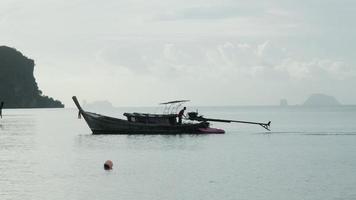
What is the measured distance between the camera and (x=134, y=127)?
89.5 metres

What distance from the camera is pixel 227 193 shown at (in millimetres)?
39562

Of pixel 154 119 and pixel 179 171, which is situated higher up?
pixel 154 119

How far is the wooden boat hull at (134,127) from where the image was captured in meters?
89.5

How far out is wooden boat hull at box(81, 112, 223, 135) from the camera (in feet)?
294

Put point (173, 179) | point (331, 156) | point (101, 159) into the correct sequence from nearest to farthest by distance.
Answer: point (173, 179), point (101, 159), point (331, 156)

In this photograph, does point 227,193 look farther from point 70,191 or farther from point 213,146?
point 213,146

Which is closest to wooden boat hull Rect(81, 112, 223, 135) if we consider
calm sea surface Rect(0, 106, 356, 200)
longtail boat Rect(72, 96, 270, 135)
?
longtail boat Rect(72, 96, 270, 135)

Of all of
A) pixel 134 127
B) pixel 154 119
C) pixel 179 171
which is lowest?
pixel 179 171

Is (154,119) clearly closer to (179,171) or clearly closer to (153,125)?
(153,125)

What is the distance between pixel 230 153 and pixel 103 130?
29938 millimetres

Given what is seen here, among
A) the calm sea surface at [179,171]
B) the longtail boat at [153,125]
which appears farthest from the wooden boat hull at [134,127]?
the calm sea surface at [179,171]

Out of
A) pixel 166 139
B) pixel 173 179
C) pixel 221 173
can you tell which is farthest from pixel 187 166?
pixel 166 139

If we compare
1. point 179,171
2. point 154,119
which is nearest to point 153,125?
point 154,119

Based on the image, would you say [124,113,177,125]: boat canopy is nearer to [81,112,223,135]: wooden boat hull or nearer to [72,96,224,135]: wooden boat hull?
[72,96,224,135]: wooden boat hull
